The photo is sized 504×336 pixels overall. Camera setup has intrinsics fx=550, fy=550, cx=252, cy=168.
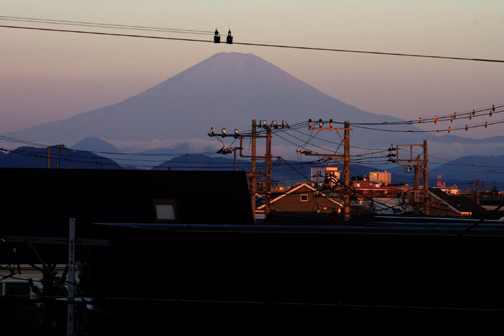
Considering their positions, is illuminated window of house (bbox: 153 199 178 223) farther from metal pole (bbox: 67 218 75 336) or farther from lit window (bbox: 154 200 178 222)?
metal pole (bbox: 67 218 75 336)

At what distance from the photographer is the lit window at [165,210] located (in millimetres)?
22500

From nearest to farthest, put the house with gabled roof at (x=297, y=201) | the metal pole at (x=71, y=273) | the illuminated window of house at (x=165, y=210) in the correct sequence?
the metal pole at (x=71, y=273), the illuminated window of house at (x=165, y=210), the house with gabled roof at (x=297, y=201)

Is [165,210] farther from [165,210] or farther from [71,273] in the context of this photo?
[71,273]

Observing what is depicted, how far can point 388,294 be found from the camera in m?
10.7

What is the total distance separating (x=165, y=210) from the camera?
22.8 m

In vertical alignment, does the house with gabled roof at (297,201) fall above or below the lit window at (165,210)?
below

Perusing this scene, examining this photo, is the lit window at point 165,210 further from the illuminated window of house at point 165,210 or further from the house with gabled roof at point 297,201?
the house with gabled roof at point 297,201

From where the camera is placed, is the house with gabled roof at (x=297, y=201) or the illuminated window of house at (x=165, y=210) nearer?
the illuminated window of house at (x=165, y=210)

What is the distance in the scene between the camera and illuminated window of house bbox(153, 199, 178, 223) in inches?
886

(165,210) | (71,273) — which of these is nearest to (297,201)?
(165,210)

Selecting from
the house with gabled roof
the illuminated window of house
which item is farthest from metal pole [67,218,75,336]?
the house with gabled roof

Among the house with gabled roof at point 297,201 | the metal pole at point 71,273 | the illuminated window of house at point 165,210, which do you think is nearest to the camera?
the metal pole at point 71,273

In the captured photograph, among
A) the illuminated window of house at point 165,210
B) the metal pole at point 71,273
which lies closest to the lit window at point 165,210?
the illuminated window of house at point 165,210

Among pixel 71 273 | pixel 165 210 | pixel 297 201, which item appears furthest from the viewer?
pixel 297 201
